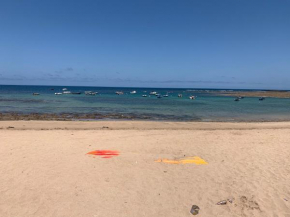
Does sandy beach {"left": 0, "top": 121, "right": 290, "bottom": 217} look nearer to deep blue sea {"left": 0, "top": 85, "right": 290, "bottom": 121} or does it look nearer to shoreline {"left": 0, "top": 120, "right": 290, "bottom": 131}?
shoreline {"left": 0, "top": 120, "right": 290, "bottom": 131}

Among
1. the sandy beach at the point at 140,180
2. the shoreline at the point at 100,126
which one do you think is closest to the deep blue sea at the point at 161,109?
the shoreline at the point at 100,126

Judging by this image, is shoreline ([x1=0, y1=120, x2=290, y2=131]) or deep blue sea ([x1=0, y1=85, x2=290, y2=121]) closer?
shoreline ([x1=0, y1=120, x2=290, y2=131])

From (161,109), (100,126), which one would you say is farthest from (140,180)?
(161,109)

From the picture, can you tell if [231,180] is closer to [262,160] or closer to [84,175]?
[262,160]

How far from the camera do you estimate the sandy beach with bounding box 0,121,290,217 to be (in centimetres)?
530

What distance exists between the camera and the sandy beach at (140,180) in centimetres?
530

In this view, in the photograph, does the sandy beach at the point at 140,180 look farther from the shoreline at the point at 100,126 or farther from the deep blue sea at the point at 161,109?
the deep blue sea at the point at 161,109

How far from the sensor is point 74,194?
5.90 metres

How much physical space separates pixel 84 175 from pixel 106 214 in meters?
2.32

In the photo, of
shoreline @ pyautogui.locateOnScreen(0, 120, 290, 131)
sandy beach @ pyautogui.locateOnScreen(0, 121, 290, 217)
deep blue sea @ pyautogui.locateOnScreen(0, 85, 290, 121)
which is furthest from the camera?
deep blue sea @ pyautogui.locateOnScreen(0, 85, 290, 121)

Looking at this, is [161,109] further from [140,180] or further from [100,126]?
[140,180]

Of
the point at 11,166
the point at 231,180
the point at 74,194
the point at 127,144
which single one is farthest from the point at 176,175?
the point at 11,166

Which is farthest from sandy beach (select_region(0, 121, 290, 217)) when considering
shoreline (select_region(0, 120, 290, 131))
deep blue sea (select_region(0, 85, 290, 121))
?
deep blue sea (select_region(0, 85, 290, 121))

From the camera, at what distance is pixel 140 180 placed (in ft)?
22.5
